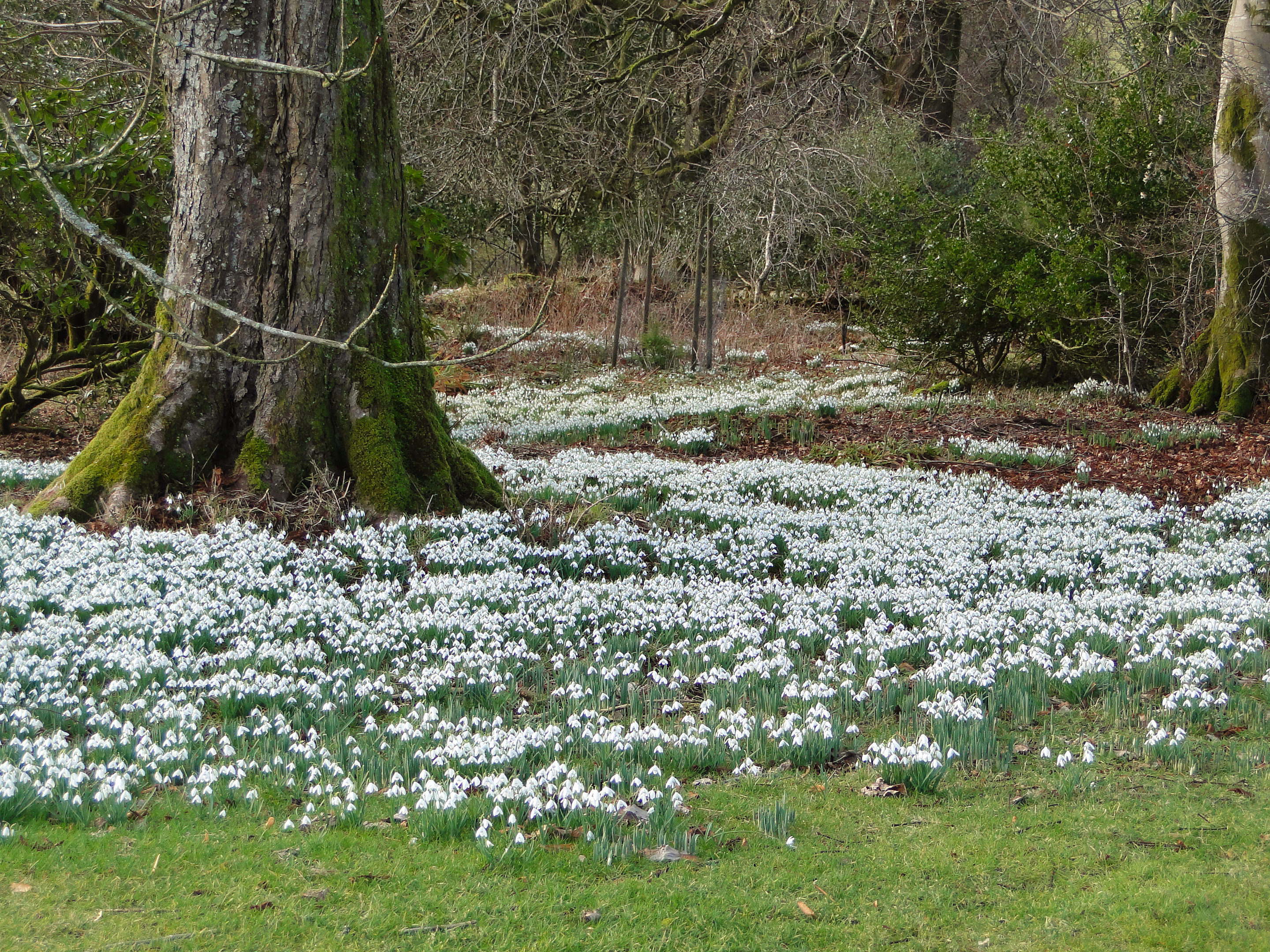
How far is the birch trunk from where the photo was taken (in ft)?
39.3

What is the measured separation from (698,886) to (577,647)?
262 centimetres

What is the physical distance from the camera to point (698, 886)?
10.0ft

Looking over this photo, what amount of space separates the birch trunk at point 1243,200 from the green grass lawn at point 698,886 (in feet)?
33.5

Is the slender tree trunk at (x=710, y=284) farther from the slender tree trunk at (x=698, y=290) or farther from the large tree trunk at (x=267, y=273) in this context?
the large tree trunk at (x=267, y=273)

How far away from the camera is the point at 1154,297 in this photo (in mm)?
13633

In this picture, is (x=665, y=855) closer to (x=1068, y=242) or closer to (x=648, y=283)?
(x=1068, y=242)

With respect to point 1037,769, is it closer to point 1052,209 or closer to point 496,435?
point 496,435

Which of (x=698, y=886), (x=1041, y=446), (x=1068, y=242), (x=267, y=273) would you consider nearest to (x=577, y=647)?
(x=698, y=886)

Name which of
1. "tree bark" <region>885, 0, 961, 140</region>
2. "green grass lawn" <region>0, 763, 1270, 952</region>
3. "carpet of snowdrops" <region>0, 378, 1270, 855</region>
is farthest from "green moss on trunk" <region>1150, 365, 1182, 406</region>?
"green grass lawn" <region>0, 763, 1270, 952</region>

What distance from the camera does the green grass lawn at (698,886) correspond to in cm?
277

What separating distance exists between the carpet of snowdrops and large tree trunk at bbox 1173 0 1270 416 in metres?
4.55

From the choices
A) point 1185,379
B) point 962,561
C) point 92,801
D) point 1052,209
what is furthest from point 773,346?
point 92,801

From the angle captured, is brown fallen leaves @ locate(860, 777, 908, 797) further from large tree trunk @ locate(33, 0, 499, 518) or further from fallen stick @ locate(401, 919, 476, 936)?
large tree trunk @ locate(33, 0, 499, 518)

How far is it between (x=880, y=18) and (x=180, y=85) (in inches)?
539
